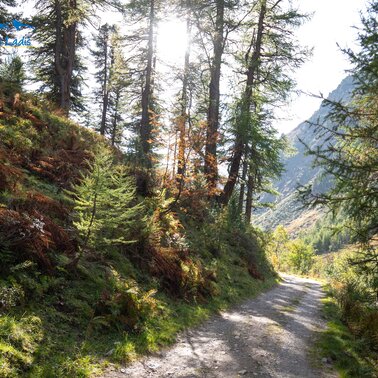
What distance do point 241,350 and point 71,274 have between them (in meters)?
3.84

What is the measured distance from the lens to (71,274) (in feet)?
22.7

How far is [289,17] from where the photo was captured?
19516 millimetres

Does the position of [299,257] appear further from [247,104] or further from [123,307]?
[123,307]

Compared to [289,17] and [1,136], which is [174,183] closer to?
[1,136]

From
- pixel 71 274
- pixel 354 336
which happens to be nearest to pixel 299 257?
pixel 354 336

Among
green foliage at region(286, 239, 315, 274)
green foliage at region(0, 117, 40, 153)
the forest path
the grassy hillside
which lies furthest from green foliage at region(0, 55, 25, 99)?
green foliage at region(286, 239, 315, 274)

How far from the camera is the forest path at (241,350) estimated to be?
231 inches

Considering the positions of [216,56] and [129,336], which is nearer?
[129,336]

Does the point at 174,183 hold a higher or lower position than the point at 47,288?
higher

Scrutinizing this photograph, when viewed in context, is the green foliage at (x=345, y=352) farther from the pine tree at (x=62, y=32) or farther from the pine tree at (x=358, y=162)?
the pine tree at (x=62, y=32)

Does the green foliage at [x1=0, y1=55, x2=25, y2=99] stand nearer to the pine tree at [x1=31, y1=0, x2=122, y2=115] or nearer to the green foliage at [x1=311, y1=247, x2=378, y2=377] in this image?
the pine tree at [x1=31, y1=0, x2=122, y2=115]

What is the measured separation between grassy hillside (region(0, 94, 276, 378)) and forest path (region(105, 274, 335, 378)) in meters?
0.39

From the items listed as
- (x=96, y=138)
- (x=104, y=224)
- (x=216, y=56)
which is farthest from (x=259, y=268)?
(x=104, y=224)

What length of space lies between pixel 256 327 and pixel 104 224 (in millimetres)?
4847
